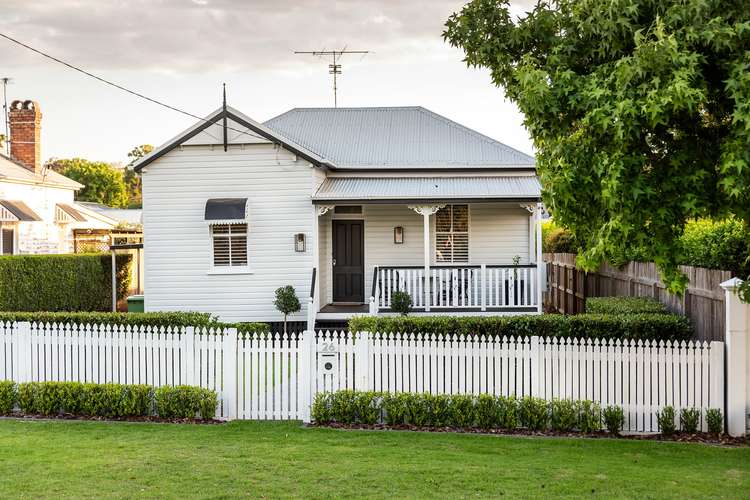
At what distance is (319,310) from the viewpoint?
18469 mm

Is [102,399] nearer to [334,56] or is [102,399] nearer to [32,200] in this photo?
[334,56]

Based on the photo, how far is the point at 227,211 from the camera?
17.8m

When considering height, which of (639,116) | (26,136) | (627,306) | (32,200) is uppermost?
(26,136)

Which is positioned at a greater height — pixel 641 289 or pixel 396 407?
pixel 641 289

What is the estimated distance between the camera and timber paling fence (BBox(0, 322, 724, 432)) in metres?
9.70

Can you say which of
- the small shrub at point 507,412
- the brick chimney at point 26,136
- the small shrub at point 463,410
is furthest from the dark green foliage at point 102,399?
the brick chimney at point 26,136

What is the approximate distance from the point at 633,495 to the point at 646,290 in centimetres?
767

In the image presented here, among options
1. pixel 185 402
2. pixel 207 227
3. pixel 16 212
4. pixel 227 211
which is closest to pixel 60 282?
pixel 16 212

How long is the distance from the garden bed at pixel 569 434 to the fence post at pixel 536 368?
52 centimetres

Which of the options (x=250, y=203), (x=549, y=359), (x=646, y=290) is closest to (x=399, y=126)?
(x=250, y=203)

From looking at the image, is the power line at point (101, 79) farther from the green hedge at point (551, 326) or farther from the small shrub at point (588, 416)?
the small shrub at point (588, 416)

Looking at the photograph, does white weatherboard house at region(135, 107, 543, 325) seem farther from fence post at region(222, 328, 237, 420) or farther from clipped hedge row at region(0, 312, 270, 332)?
fence post at region(222, 328, 237, 420)

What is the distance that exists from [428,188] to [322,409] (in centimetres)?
964

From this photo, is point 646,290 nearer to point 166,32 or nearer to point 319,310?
point 319,310
